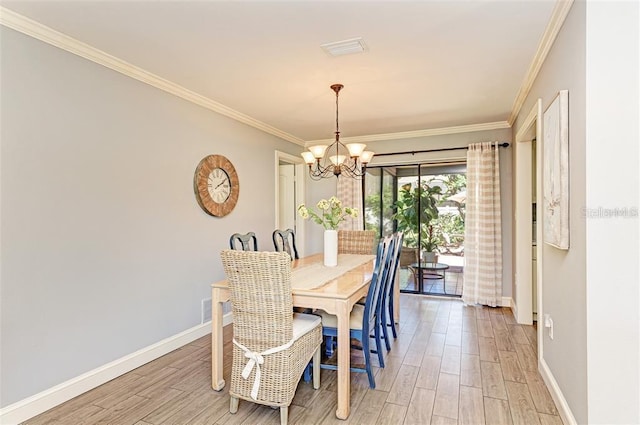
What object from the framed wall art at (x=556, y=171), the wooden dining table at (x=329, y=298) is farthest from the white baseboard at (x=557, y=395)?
the wooden dining table at (x=329, y=298)

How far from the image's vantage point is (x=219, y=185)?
151 inches

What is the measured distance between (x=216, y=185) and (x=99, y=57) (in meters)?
1.56

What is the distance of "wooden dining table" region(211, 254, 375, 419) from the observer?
7.16 ft

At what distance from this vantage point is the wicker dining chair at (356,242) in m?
4.21

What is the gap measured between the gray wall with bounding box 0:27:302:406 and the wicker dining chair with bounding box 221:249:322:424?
1.17 meters

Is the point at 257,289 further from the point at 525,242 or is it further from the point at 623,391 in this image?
the point at 525,242

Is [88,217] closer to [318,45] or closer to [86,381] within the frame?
[86,381]

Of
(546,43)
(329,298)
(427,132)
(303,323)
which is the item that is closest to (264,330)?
(303,323)

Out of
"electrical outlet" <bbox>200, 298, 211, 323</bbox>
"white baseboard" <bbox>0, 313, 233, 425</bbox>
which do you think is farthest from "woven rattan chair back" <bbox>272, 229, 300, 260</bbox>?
"white baseboard" <bbox>0, 313, 233, 425</bbox>

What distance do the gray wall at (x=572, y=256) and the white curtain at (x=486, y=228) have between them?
227cm

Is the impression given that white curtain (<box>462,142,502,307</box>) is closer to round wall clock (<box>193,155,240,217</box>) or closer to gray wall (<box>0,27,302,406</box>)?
round wall clock (<box>193,155,240,217</box>)

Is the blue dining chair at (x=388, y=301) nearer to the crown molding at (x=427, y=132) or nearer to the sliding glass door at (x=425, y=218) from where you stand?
the sliding glass door at (x=425, y=218)

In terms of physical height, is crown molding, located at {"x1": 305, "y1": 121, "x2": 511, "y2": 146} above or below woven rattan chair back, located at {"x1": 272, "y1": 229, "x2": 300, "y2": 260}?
above

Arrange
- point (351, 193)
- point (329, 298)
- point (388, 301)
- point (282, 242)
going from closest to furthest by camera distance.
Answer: point (329, 298)
point (388, 301)
point (282, 242)
point (351, 193)
